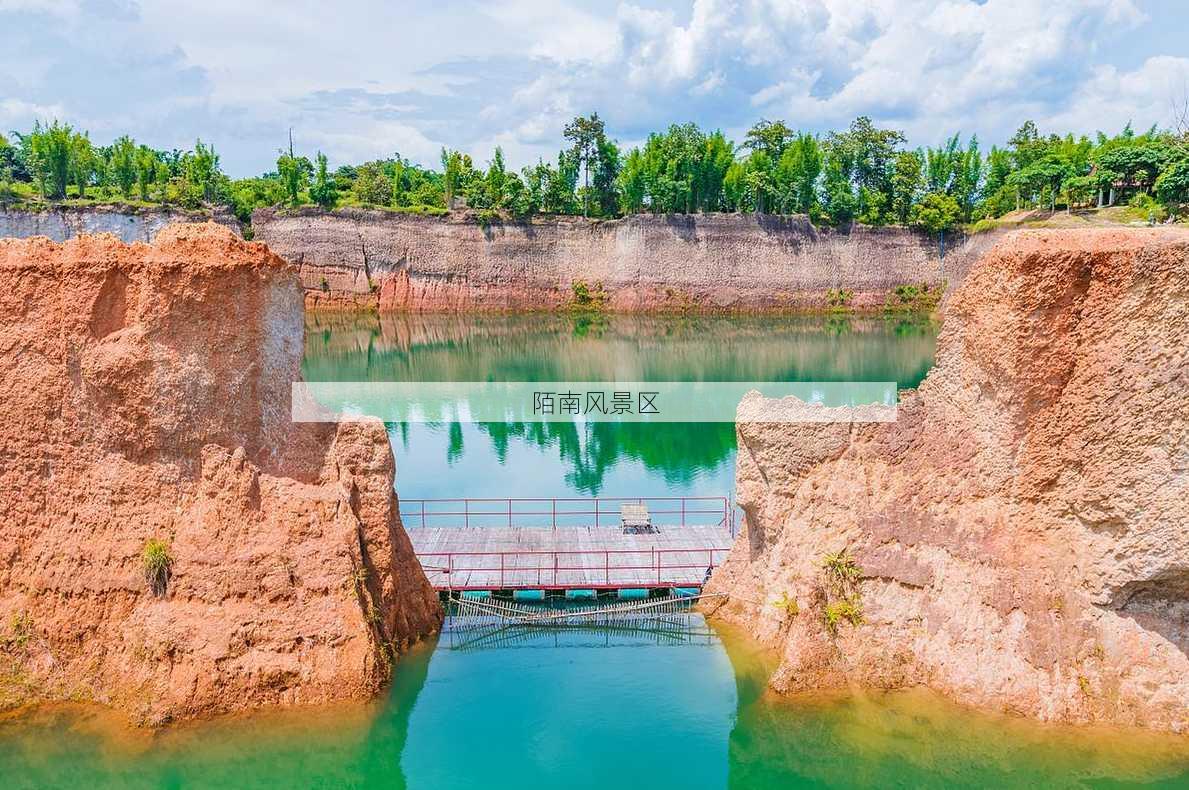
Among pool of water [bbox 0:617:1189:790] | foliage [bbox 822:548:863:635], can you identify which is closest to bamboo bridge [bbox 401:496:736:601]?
pool of water [bbox 0:617:1189:790]

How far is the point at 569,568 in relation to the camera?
871 inches

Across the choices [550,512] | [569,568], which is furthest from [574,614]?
[550,512]

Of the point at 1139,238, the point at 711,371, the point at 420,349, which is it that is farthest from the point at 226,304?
the point at 420,349

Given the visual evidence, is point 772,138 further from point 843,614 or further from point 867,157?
point 843,614

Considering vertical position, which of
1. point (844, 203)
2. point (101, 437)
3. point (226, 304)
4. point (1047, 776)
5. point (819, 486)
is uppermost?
point (844, 203)

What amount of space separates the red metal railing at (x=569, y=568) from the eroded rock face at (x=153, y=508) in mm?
A: 5770

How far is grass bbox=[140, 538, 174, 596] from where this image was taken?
15.1m

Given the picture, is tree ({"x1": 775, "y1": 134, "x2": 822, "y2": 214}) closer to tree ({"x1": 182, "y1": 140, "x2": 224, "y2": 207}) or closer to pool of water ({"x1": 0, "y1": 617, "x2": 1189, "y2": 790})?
tree ({"x1": 182, "y1": 140, "x2": 224, "y2": 207})

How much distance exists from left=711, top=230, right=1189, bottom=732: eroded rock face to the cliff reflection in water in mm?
13879

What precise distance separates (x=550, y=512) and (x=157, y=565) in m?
14.4

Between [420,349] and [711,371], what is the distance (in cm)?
2057

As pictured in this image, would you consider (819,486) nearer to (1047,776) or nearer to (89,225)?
(1047,776)

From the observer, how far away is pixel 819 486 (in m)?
17.0

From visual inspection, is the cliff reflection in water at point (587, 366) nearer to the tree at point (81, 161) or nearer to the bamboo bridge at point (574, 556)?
the bamboo bridge at point (574, 556)
